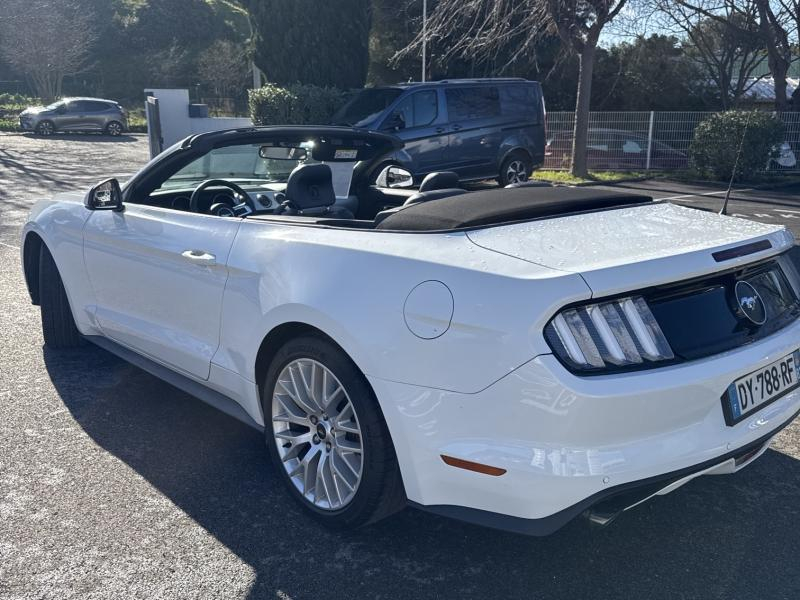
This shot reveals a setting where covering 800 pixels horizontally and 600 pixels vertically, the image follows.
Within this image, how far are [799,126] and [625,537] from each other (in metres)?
16.7

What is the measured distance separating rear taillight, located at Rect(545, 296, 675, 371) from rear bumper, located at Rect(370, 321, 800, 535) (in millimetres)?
50

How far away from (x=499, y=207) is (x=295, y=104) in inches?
637

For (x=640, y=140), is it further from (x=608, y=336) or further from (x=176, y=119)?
(x=608, y=336)

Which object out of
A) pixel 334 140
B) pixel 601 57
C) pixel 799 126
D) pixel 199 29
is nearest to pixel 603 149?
pixel 799 126

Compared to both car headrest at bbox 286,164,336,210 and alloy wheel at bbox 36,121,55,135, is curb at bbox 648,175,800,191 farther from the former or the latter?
alloy wheel at bbox 36,121,55,135

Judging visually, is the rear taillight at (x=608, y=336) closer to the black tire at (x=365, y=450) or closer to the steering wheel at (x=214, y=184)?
the black tire at (x=365, y=450)

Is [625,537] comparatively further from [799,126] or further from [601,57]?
[601,57]

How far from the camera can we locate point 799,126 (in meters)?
16.9

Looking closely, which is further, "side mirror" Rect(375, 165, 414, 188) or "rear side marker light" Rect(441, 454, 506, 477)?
"side mirror" Rect(375, 165, 414, 188)

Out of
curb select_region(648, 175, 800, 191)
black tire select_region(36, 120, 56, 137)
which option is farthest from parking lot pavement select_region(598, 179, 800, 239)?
black tire select_region(36, 120, 56, 137)

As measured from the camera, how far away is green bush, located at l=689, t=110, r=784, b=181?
15816mm

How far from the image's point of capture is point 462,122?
13.8 meters

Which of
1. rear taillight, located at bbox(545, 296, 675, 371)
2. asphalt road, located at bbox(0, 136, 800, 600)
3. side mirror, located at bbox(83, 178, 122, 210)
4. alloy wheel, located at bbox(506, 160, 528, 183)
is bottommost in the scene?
asphalt road, located at bbox(0, 136, 800, 600)

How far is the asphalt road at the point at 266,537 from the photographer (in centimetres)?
266
